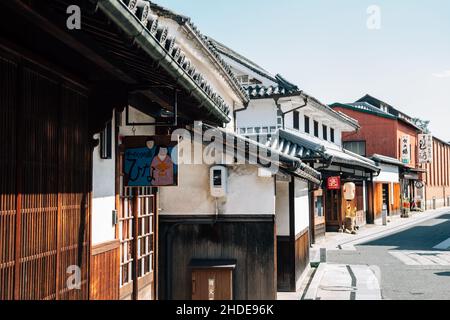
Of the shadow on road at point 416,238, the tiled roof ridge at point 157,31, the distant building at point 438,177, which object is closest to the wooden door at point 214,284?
the tiled roof ridge at point 157,31

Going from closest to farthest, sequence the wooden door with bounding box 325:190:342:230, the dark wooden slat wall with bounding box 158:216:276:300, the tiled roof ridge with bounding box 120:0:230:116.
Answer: the tiled roof ridge with bounding box 120:0:230:116 → the dark wooden slat wall with bounding box 158:216:276:300 → the wooden door with bounding box 325:190:342:230

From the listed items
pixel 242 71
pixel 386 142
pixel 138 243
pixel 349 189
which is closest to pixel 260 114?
pixel 242 71

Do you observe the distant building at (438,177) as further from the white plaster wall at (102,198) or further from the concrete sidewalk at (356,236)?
the white plaster wall at (102,198)

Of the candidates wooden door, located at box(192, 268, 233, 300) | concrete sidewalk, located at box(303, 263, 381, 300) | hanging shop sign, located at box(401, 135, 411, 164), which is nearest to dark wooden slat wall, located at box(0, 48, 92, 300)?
wooden door, located at box(192, 268, 233, 300)

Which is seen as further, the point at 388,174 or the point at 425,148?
the point at 425,148

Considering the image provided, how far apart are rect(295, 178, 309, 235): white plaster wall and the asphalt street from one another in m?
3.30

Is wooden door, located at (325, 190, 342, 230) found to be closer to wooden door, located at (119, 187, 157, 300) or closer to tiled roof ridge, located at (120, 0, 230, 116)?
wooden door, located at (119, 187, 157, 300)

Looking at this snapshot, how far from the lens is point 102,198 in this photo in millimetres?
8086

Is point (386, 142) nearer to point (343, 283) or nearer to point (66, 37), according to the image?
point (343, 283)

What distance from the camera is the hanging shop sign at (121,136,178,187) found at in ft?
27.3

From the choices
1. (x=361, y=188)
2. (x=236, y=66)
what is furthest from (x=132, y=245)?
(x=361, y=188)

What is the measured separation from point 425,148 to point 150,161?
53.1m

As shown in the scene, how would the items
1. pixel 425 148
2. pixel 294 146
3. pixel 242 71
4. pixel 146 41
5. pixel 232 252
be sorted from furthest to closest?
pixel 425 148
pixel 242 71
pixel 294 146
pixel 232 252
pixel 146 41

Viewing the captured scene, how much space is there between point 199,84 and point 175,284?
248 inches
